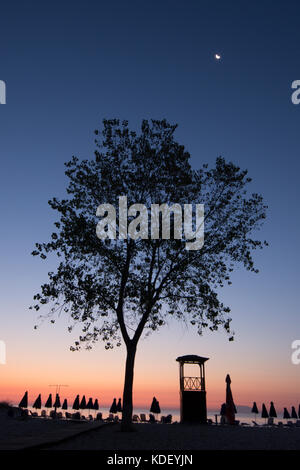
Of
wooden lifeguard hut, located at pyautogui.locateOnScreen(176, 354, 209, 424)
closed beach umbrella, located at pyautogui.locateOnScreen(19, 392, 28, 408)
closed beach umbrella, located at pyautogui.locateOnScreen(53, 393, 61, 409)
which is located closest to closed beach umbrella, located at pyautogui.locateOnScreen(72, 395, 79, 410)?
closed beach umbrella, located at pyautogui.locateOnScreen(53, 393, 61, 409)

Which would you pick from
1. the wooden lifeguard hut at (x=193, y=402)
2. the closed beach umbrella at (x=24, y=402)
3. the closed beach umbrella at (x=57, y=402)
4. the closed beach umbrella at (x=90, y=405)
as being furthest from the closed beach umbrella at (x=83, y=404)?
the wooden lifeguard hut at (x=193, y=402)

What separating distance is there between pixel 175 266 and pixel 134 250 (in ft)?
7.86

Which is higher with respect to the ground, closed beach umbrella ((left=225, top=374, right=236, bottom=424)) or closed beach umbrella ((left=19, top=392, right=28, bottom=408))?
closed beach umbrella ((left=225, top=374, right=236, bottom=424))

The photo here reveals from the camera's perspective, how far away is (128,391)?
2130 cm

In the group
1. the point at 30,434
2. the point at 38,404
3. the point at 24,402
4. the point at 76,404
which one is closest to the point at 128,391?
the point at 30,434

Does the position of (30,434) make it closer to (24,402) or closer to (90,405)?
(24,402)

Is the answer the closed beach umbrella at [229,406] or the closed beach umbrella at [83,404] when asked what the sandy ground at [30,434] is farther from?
the closed beach umbrella at [83,404]

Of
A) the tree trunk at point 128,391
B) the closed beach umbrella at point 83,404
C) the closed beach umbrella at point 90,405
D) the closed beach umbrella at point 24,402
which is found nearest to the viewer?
the tree trunk at point 128,391

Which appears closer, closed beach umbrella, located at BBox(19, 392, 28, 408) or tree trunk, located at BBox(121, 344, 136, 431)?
tree trunk, located at BBox(121, 344, 136, 431)

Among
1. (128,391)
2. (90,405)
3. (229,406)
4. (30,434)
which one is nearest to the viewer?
(30,434)

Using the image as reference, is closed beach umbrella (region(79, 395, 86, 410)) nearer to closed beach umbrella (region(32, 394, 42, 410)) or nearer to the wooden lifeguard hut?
closed beach umbrella (region(32, 394, 42, 410))

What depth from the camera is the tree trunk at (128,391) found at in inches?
806

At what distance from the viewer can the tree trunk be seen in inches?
806
